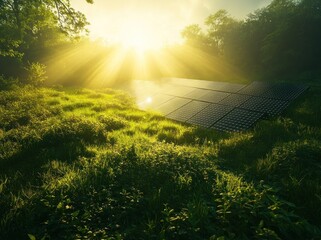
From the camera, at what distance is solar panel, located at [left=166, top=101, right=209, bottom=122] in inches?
478

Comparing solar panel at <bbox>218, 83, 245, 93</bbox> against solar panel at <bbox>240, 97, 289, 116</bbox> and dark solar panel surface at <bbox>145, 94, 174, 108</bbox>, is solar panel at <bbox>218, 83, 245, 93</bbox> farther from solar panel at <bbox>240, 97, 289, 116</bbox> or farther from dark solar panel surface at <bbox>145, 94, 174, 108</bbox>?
dark solar panel surface at <bbox>145, 94, 174, 108</bbox>

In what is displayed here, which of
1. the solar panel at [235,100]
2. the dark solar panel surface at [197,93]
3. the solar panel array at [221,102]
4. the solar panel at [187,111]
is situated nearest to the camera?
the solar panel array at [221,102]

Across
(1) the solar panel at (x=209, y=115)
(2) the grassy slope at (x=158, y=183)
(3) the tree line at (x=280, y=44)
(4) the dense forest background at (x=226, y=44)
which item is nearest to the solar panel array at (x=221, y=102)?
(1) the solar panel at (x=209, y=115)

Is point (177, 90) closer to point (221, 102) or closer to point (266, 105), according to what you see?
point (221, 102)

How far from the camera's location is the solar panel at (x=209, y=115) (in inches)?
433

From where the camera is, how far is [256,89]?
Answer: 1411cm

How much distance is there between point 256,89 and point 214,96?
2415mm

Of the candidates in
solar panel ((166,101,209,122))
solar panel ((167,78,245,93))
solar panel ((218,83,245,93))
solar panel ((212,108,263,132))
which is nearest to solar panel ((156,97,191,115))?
solar panel ((166,101,209,122))

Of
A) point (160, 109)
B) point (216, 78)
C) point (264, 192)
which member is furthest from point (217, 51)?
point (264, 192)

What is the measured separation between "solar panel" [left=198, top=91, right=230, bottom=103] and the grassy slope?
3.47m

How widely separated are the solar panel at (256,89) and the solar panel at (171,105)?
336 centimetres

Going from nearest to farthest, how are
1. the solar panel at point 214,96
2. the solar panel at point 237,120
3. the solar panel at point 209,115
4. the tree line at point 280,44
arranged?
the solar panel at point 237,120 → the solar panel at point 209,115 → the solar panel at point 214,96 → the tree line at point 280,44

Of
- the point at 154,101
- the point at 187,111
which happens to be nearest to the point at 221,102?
the point at 187,111

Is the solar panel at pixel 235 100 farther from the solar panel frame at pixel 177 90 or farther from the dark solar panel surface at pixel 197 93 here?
the solar panel frame at pixel 177 90
